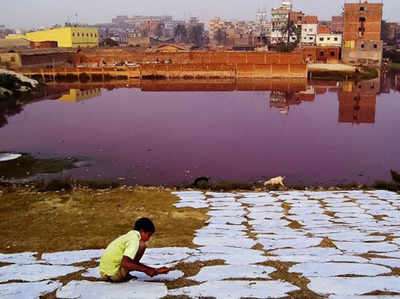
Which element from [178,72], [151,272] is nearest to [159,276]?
[151,272]

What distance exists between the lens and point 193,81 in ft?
173

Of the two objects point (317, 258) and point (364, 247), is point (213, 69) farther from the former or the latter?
point (317, 258)

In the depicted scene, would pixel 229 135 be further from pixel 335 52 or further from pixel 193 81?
pixel 335 52

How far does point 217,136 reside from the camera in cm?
2373

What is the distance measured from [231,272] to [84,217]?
5214mm

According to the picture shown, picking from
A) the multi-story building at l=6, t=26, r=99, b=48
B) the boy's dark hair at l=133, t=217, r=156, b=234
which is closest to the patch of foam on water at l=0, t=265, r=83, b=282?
the boy's dark hair at l=133, t=217, r=156, b=234

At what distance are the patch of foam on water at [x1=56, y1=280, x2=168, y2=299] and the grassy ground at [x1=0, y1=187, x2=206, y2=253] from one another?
2.23 metres

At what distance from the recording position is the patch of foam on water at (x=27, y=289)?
525 cm

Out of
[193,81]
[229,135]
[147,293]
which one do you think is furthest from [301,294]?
[193,81]

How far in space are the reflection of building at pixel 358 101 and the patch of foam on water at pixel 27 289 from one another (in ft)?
86.6

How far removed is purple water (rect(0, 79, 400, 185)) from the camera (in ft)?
55.7

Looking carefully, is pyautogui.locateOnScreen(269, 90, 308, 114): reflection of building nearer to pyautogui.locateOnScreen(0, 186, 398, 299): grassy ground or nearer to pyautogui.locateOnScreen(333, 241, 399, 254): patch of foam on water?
pyautogui.locateOnScreen(0, 186, 398, 299): grassy ground

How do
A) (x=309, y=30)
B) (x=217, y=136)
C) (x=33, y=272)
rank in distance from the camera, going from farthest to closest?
(x=309, y=30) < (x=217, y=136) < (x=33, y=272)

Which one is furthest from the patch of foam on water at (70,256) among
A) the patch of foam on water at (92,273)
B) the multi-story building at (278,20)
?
the multi-story building at (278,20)
